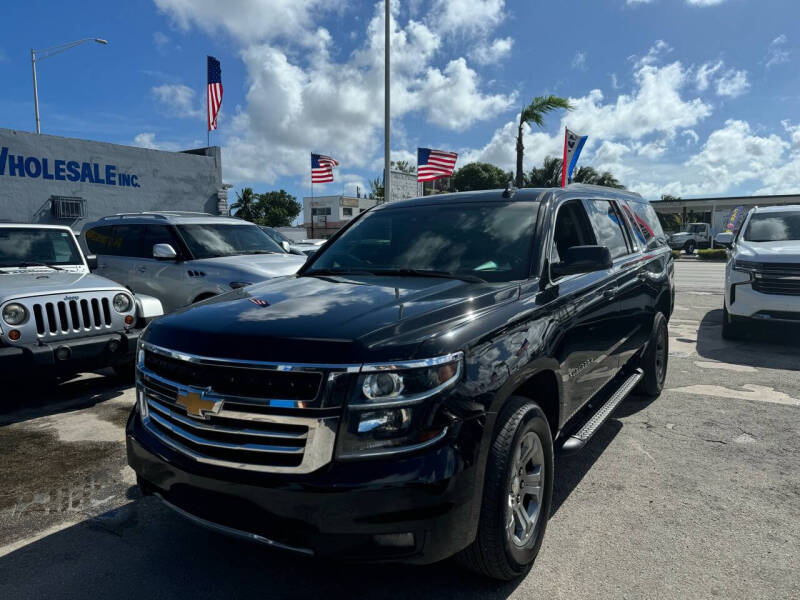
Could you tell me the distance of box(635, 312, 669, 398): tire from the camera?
5.10m

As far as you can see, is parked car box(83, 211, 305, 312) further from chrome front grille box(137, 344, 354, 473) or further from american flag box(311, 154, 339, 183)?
american flag box(311, 154, 339, 183)

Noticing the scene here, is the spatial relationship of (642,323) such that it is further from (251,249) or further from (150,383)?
(251,249)

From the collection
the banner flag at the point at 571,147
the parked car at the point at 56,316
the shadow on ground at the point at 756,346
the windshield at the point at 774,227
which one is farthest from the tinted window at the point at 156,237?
the banner flag at the point at 571,147

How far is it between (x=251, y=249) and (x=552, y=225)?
539 cm

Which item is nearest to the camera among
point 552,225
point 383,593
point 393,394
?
point 393,394

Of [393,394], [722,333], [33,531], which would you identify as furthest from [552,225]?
[722,333]

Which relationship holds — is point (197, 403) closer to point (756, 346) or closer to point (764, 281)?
point (764, 281)

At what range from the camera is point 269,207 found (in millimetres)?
80875

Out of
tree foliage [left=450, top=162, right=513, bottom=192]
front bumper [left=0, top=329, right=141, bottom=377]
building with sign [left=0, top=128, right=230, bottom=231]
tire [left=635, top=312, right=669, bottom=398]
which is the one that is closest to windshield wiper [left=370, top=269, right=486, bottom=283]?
tire [left=635, top=312, right=669, bottom=398]

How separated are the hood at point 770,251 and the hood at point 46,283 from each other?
7.55 meters

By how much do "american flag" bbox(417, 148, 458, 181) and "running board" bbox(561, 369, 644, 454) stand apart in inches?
589

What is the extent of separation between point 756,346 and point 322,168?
→ 21.5 m

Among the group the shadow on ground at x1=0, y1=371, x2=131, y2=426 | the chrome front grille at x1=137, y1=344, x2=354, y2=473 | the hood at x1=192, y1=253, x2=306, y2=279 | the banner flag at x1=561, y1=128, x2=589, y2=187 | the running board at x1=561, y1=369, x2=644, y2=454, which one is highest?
the banner flag at x1=561, y1=128, x2=589, y2=187

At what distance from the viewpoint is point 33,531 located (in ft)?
10.2
